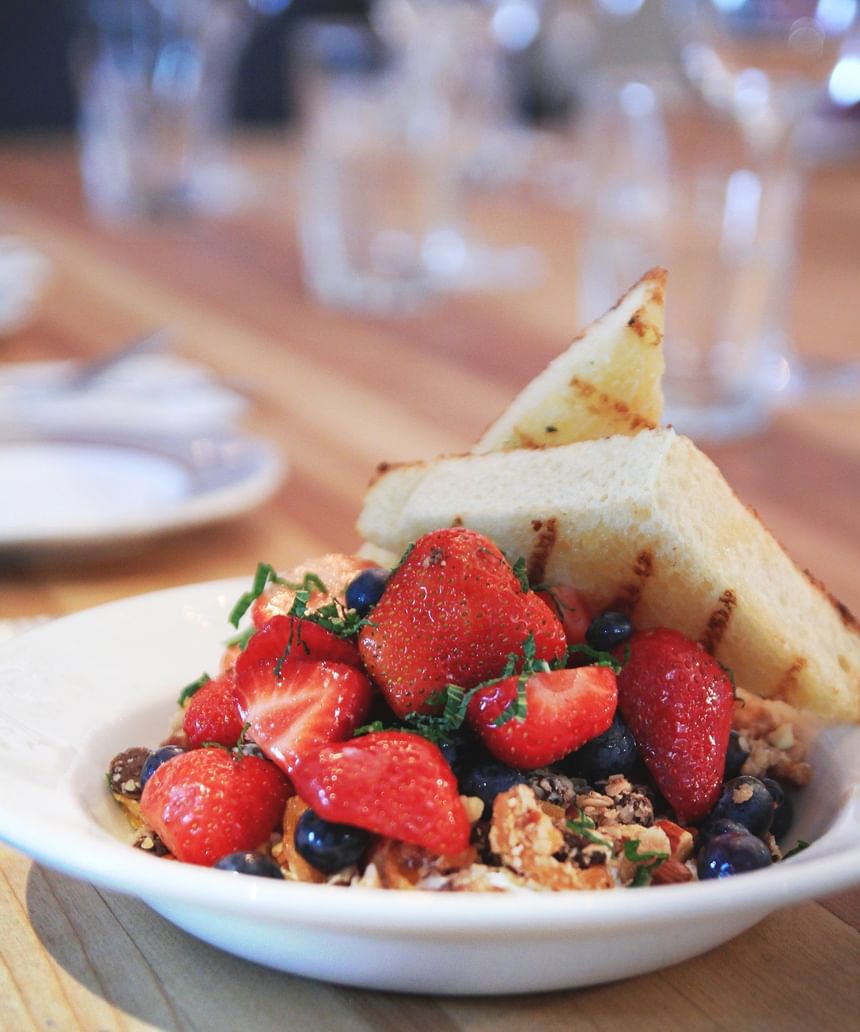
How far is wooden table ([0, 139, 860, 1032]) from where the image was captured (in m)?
0.66

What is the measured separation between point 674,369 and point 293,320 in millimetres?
736

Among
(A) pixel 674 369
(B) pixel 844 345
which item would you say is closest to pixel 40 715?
(A) pixel 674 369

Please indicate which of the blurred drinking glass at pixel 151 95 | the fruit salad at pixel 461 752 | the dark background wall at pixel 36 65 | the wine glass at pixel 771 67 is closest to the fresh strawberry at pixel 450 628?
the fruit salad at pixel 461 752

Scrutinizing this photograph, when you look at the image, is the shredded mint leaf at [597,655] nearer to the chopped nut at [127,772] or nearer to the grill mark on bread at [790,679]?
the grill mark on bread at [790,679]

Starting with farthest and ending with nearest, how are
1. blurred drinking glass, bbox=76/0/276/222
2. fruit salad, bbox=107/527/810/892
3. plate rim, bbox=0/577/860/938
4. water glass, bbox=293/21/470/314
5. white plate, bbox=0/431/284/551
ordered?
1. blurred drinking glass, bbox=76/0/276/222
2. water glass, bbox=293/21/470/314
3. white plate, bbox=0/431/284/551
4. fruit salad, bbox=107/527/810/892
5. plate rim, bbox=0/577/860/938

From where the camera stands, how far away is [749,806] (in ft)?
2.47

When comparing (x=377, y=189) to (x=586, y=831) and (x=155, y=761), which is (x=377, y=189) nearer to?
(x=155, y=761)

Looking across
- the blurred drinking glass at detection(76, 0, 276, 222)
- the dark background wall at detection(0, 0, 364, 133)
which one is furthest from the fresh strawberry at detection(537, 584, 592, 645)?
the dark background wall at detection(0, 0, 364, 133)

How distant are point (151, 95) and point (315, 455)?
1.87 metres

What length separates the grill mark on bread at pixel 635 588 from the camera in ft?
2.61

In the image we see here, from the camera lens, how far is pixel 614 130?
2004mm

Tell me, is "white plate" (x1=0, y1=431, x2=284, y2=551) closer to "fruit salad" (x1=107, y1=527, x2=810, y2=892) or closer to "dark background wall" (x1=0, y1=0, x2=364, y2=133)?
"fruit salad" (x1=107, y1=527, x2=810, y2=892)

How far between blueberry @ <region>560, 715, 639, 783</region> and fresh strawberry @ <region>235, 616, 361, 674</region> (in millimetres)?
136

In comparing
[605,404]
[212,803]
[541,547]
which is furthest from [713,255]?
[212,803]
